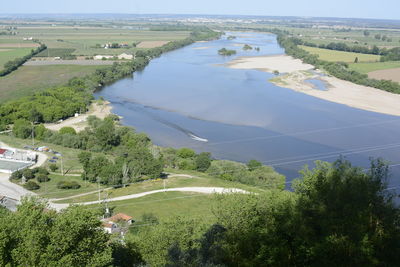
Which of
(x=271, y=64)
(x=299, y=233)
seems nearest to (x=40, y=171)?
(x=299, y=233)

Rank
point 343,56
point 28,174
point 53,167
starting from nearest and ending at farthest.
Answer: point 28,174 → point 53,167 → point 343,56

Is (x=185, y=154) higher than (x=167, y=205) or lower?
higher

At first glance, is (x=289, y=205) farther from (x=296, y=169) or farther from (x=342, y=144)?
(x=342, y=144)

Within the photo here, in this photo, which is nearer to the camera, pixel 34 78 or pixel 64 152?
pixel 64 152

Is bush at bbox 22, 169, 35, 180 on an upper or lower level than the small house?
lower

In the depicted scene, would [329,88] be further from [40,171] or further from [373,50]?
[40,171]

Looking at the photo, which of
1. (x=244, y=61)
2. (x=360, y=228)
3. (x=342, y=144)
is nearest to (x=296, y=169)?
(x=342, y=144)

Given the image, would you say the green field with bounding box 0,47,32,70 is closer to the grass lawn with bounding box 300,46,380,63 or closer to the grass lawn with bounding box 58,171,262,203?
the grass lawn with bounding box 58,171,262,203

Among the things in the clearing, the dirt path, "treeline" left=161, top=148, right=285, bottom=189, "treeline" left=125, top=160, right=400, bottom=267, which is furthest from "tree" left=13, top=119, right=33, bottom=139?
the clearing
